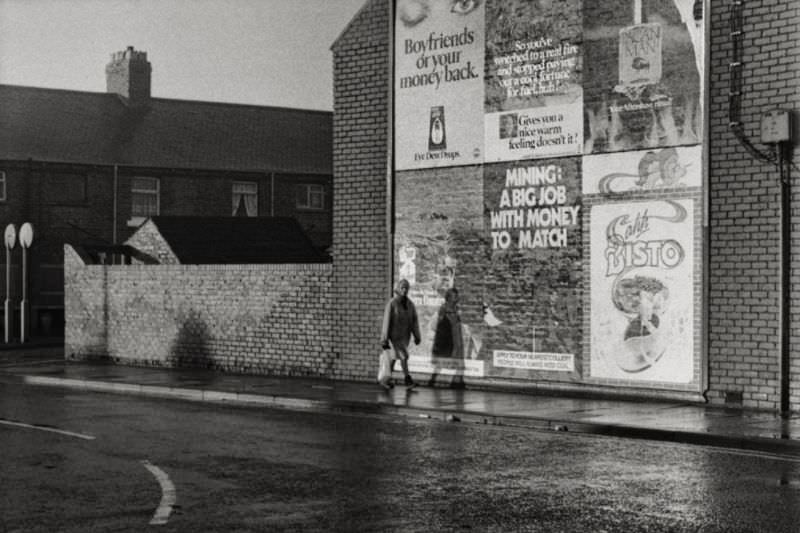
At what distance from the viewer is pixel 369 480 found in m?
11.3

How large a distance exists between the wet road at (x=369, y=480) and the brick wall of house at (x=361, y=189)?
5978mm

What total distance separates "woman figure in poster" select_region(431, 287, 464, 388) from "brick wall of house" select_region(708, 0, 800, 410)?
4.53 m

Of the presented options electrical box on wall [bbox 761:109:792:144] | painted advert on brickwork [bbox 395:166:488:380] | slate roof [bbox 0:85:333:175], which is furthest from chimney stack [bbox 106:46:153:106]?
electrical box on wall [bbox 761:109:792:144]

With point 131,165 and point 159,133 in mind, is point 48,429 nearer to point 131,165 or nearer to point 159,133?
point 131,165

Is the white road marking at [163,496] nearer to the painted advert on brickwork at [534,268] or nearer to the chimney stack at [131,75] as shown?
the painted advert on brickwork at [534,268]

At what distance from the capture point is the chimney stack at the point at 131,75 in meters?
52.7

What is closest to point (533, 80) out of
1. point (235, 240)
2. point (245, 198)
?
point (235, 240)

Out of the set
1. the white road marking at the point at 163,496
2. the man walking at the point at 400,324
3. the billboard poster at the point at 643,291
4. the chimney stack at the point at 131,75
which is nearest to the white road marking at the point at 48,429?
the white road marking at the point at 163,496

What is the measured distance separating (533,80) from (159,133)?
112ft

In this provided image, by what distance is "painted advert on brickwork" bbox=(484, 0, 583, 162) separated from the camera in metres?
19.3

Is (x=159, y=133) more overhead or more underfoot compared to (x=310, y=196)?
more overhead

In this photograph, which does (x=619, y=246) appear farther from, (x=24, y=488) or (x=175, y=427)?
(x=24, y=488)

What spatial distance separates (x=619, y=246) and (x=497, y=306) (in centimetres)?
243

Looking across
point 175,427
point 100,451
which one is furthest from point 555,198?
point 100,451
